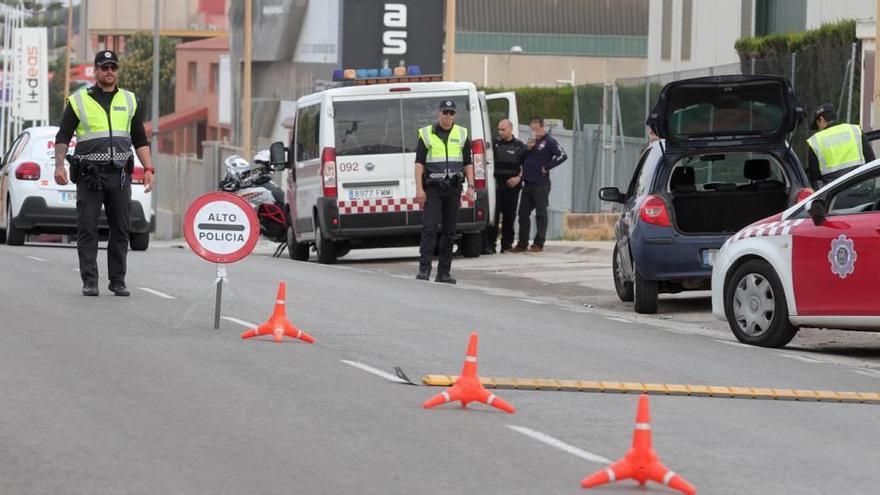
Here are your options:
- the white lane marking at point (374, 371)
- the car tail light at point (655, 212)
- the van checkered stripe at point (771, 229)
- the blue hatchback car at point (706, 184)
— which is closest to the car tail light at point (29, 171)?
the blue hatchback car at point (706, 184)

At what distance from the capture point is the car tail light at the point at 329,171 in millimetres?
25484

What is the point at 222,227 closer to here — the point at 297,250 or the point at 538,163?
the point at 538,163

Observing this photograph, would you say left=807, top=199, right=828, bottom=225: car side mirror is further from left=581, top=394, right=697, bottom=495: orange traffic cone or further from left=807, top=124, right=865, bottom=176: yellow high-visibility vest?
left=581, top=394, right=697, bottom=495: orange traffic cone

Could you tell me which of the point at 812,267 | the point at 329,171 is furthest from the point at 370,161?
the point at 812,267

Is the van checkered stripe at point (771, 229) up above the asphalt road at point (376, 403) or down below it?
above

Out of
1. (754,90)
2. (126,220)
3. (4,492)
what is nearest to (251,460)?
(4,492)

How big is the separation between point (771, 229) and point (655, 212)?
2.85 metres

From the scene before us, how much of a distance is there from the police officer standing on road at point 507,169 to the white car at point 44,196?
4.98 m

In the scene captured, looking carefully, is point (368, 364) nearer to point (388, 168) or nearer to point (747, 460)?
point (747, 460)

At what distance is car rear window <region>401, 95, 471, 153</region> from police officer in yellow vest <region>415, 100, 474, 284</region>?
4550 mm

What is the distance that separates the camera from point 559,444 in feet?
30.4

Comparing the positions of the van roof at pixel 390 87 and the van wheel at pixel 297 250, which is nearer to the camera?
the van roof at pixel 390 87

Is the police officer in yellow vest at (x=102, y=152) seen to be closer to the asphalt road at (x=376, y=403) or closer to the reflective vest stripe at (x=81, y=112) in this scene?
the reflective vest stripe at (x=81, y=112)

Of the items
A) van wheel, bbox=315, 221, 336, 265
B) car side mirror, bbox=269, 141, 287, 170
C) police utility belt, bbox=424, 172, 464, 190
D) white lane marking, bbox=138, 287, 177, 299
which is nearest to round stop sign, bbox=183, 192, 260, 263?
white lane marking, bbox=138, 287, 177, 299
